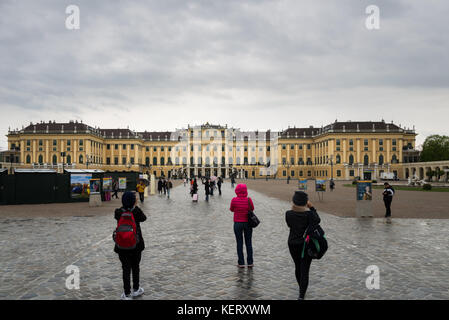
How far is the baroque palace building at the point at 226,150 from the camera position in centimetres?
8319

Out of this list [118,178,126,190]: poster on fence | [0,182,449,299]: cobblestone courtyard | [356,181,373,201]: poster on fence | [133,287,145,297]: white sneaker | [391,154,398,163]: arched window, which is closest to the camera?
[133,287,145,297]: white sneaker

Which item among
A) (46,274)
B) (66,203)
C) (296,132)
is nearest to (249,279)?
(46,274)

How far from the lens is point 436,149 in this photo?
3221 inches

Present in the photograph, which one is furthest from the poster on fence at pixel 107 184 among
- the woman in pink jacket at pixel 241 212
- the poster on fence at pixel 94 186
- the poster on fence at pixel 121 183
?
the woman in pink jacket at pixel 241 212

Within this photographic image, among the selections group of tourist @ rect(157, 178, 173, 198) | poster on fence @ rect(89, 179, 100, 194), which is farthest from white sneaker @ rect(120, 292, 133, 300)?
group of tourist @ rect(157, 178, 173, 198)

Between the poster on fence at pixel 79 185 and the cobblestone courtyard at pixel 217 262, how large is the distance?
10.2 metres

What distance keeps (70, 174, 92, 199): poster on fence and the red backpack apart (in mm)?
18700

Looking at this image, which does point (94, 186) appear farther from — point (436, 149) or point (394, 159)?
point (436, 149)

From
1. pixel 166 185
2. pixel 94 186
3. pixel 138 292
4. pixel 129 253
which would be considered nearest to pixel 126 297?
pixel 138 292

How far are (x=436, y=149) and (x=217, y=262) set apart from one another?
293 ft

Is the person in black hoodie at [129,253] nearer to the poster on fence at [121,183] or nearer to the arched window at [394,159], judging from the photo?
the poster on fence at [121,183]

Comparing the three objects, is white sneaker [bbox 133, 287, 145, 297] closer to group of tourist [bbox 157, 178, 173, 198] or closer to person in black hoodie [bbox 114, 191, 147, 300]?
person in black hoodie [bbox 114, 191, 147, 300]

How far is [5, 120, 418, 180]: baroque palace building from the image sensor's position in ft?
273

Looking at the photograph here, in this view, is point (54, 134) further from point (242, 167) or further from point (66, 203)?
point (66, 203)
